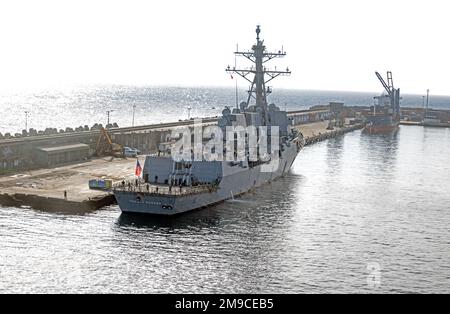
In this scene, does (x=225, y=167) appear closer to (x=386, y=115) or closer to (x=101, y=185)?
(x=101, y=185)

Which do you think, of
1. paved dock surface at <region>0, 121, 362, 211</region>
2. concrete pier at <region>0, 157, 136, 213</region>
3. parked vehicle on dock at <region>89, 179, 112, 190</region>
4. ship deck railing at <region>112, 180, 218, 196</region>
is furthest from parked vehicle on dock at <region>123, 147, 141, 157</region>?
ship deck railing at <region>112, 180, 218, 196</region>

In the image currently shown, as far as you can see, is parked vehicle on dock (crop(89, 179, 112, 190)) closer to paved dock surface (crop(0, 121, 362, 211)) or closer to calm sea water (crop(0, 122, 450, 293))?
paved dock surface (crop(0, 121, 362, 211))

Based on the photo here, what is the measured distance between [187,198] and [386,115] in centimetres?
12339

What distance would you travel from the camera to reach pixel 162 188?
5109 centimetres

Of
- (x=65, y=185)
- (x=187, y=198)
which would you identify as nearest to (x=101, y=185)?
(x=65, y=185)

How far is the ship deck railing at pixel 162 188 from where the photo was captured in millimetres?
48625

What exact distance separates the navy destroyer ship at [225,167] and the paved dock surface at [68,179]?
17.1 ft

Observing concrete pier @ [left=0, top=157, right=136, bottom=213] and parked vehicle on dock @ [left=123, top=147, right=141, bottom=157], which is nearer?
concrete pier @ [left=0, top=157, right=136, bottom=213]

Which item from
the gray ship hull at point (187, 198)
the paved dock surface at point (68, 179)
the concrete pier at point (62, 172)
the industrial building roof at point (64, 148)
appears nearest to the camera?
the gray ship hull at point (187, 198)

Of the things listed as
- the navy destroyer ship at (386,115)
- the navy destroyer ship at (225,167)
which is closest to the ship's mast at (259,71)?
the navy destroyer ship at (225,167)

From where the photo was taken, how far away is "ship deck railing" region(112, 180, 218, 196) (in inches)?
1914

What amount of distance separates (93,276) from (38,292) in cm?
361

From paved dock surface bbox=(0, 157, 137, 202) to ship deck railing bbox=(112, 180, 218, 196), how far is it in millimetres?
4212

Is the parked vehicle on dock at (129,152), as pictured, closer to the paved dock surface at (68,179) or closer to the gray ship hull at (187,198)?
the paved dock surface at (68,179)
